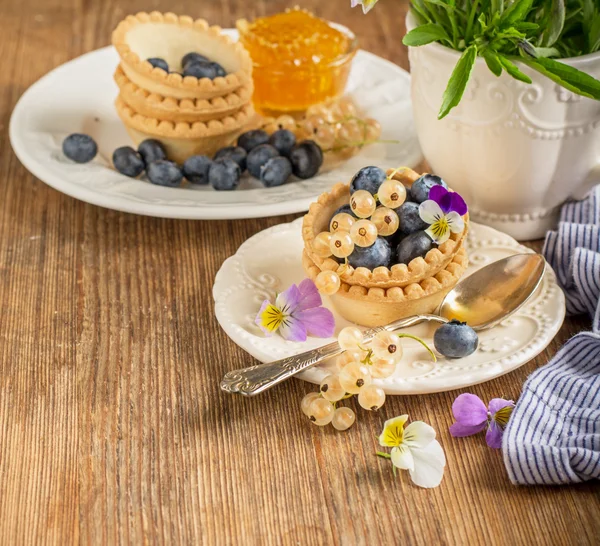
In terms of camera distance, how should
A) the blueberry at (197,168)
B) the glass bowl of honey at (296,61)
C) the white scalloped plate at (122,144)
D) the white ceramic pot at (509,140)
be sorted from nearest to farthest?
the white ceramic pot at (509,140)
the white scalloped plate at (122,144)
the blueberry at (197,168)
the glass bowl of honey at (296,61)

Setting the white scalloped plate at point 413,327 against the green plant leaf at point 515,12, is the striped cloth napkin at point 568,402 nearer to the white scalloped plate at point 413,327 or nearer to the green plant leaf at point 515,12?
the white scalloped plate at point 413,327

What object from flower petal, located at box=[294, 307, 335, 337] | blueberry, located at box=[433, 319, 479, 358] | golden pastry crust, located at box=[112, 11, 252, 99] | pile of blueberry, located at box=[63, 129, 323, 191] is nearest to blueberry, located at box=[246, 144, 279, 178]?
pile of blueberry, located at box=[63, 129, 323, 191]

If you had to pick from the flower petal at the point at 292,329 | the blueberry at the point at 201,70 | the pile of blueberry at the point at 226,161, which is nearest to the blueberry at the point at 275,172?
the pile of blueberry at the point at 226,161

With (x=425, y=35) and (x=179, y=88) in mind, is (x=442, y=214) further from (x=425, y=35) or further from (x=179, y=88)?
(x=179, y=88)

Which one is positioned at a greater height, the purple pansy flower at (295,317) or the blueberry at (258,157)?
the purple pansy flower at (295,317)

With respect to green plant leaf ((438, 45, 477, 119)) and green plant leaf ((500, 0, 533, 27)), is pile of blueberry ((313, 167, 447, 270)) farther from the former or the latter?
green plant leaf ((500, 0, 533, 27))

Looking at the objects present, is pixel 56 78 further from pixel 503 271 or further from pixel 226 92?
pixel 503 271

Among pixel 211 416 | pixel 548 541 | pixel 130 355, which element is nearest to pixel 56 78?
pixel 130 355
